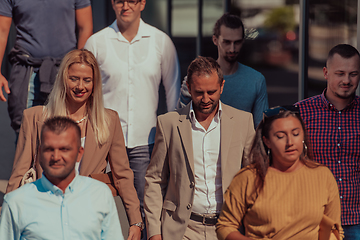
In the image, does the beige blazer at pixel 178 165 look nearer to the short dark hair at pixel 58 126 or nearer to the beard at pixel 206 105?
the beard at pixel 206 105

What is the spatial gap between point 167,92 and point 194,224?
1477mm

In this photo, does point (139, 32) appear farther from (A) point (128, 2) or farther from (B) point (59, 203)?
(B) point (59, 203)

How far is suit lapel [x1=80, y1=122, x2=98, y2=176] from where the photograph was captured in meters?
3.67

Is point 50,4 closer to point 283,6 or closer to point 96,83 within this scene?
point 96,83

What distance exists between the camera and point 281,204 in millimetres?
2977

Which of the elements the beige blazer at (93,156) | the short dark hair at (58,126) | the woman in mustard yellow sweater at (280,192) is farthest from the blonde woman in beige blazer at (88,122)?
the woman in mustard yellow sweater at (280,192)

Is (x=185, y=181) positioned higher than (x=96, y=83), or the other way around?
(x=96, y=83)

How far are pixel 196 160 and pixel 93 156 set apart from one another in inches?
28.3

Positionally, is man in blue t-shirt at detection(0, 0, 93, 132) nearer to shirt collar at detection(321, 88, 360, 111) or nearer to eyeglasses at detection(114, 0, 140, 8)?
eyeglasses at detection(114, 0, 140, 8)

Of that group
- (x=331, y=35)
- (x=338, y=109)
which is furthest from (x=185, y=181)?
(x=331, y=35)

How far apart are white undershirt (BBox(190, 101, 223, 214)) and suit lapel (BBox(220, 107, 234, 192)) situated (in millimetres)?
51

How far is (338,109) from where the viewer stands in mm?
3812

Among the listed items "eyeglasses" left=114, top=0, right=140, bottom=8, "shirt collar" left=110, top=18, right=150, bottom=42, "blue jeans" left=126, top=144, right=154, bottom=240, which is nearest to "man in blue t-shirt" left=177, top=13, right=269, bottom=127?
"blue jeans" left=126, top=144, right=154, bottom=240

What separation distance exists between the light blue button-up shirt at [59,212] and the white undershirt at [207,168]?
0.72 m
